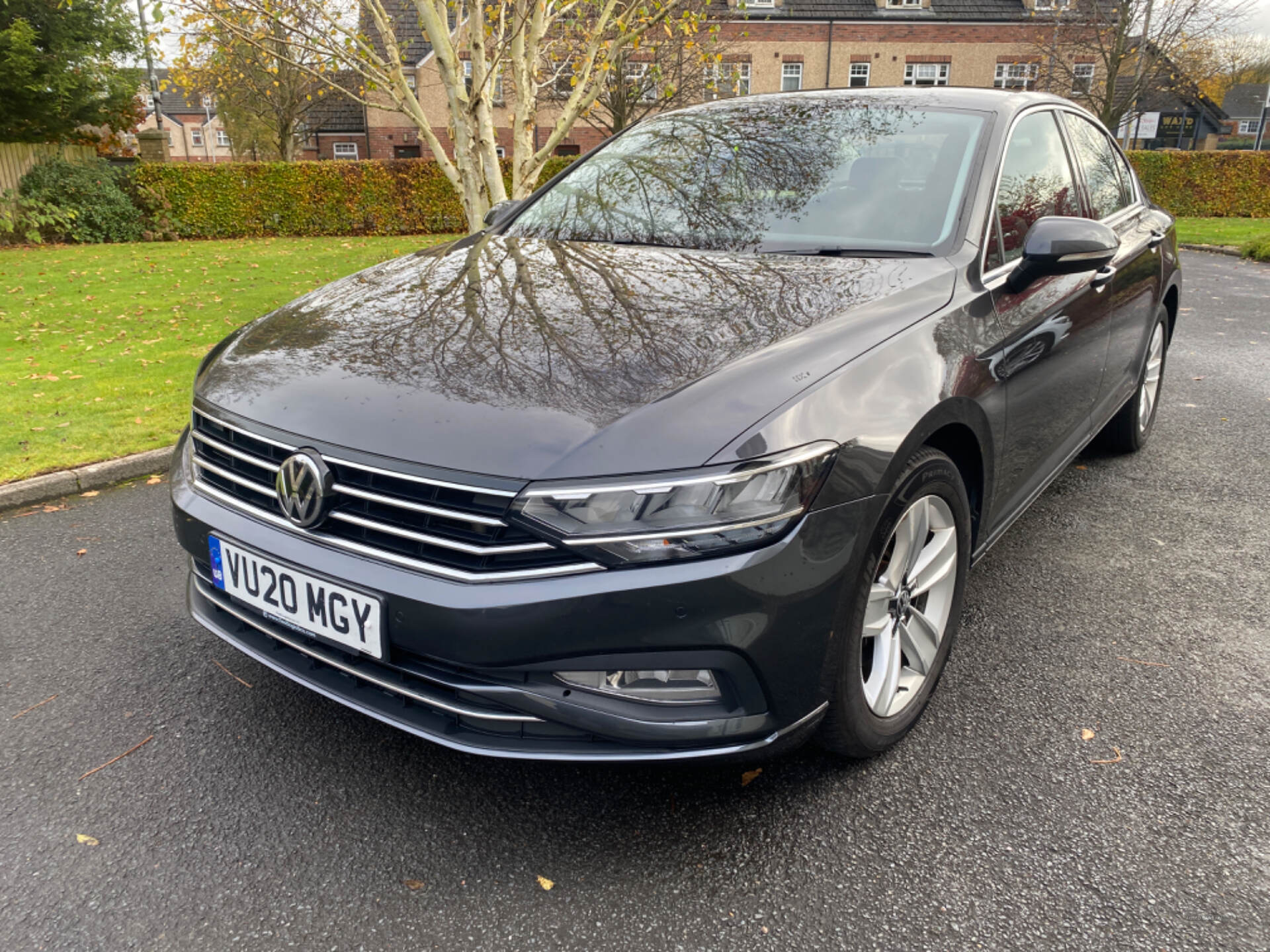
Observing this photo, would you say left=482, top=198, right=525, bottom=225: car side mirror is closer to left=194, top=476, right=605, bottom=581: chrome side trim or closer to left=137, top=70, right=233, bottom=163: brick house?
left=194, top=476, right=605, bottom=581: chrome side trim

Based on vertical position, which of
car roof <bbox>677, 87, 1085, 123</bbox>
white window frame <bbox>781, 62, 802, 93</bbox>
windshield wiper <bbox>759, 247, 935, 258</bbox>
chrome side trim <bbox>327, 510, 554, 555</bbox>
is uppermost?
white window frame <bbox>781, 62, 802, 93</bbox>

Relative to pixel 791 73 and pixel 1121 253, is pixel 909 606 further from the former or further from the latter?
pixel 791 73

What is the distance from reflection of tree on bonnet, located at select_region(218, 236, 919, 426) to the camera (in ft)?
6.54

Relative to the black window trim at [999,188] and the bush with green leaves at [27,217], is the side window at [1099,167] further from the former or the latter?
the bush with green leaves at [27,217]

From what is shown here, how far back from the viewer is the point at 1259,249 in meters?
13.9

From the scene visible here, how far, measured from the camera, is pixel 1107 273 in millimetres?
3406

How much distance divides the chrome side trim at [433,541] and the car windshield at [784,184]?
1.39 metres

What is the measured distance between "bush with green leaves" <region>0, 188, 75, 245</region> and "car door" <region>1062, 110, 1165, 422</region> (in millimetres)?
18184

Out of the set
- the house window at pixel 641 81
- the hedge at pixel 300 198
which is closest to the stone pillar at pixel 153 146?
the hedge at pixel 300 198

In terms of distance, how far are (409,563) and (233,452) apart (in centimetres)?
68

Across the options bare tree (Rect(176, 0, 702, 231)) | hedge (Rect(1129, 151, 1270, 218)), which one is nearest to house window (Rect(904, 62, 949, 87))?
hedge (Rect(1129, 151, 1270, 218))

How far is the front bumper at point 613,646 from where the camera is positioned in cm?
173

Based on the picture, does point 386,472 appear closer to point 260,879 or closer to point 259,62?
point 260,879

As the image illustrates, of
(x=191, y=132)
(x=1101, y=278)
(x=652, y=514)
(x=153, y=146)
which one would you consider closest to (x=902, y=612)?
(x=652, y=514)
